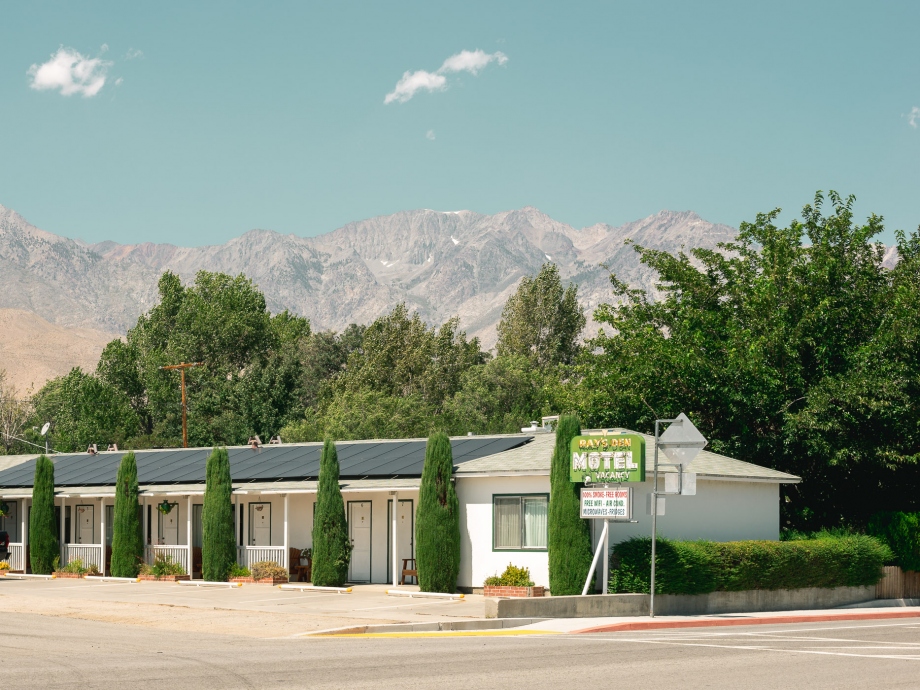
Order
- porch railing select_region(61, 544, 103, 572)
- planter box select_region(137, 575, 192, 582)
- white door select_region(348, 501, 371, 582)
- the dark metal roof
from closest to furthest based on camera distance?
1. the dark metal roof
2. white door select_region(348, 501, 371, 582)
3. planter box select_region(137, 575, 192, 582)
4. porch railing select_region(61, 544, 103, 572)

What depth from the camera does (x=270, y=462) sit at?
37156mm

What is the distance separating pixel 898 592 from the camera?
33.9 m

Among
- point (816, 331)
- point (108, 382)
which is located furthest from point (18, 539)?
point (108, 382)

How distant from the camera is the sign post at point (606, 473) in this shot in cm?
2578

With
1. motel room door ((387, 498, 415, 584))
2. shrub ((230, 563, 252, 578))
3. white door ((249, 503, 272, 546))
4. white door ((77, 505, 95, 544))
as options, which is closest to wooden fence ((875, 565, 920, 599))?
motel room door ((387, 498, 415, 584))

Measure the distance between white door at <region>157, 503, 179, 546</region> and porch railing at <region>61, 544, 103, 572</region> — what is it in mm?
2253

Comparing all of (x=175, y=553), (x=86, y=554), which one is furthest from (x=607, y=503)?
(x=86, y=554)

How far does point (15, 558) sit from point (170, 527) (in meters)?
5.54

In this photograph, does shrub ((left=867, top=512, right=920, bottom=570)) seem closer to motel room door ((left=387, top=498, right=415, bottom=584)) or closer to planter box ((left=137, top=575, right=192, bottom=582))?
motel room door ((left=387, top=498, right=415, bottom=584))

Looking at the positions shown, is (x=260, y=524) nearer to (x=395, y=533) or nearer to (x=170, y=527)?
(x=170, y=527)

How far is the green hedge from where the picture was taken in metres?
26.2

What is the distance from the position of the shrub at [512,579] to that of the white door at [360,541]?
20.9 ft

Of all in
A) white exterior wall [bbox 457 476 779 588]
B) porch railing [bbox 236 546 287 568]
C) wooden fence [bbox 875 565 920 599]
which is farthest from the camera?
porch railing [bbox 236 546 287 568]

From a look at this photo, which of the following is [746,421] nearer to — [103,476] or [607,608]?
[607,608]
